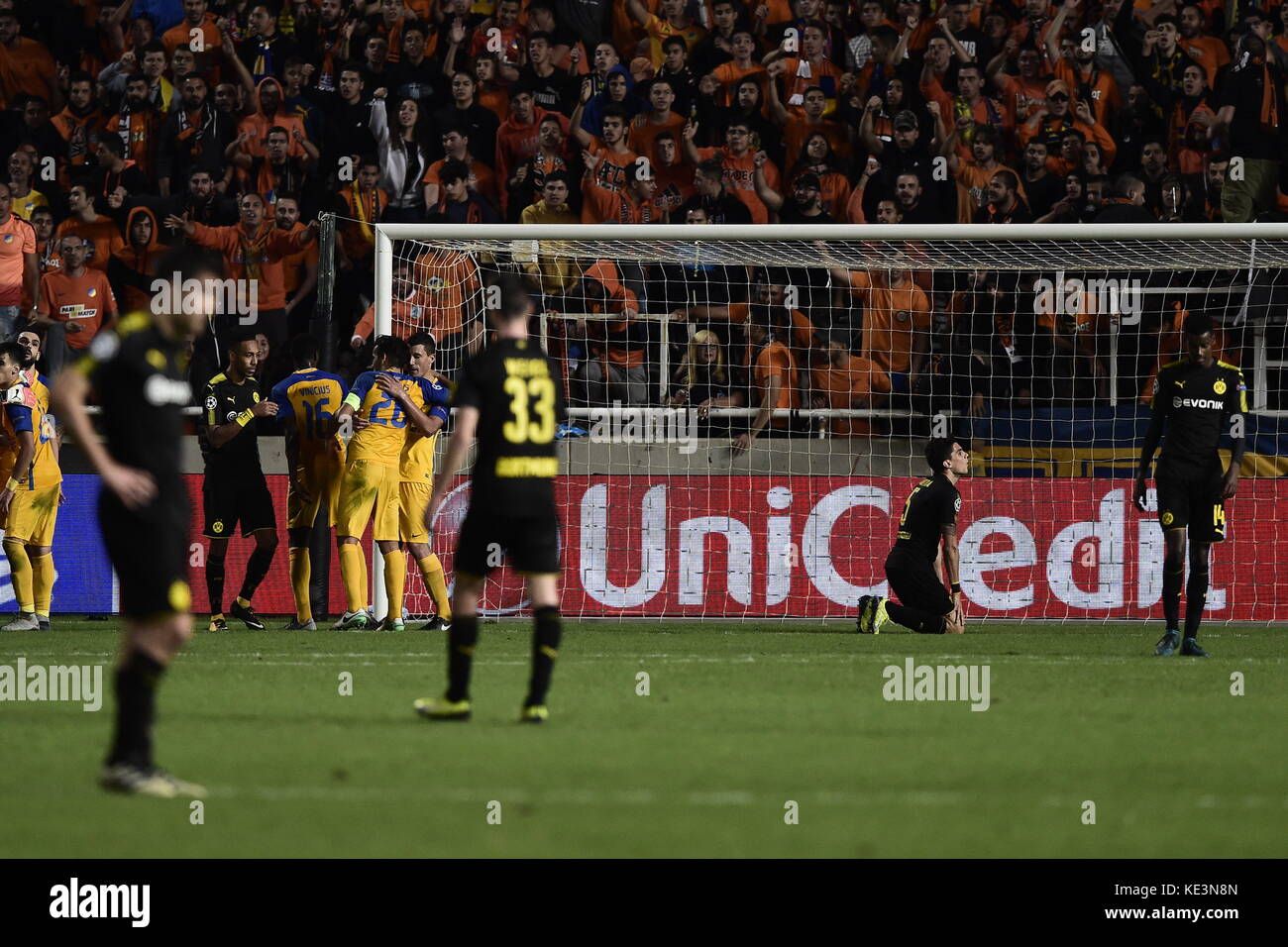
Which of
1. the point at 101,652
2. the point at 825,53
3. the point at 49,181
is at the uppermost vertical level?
the point at 825,53

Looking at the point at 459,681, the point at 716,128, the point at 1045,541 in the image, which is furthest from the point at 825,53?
the point at 459,681

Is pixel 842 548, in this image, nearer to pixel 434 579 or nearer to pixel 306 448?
pixel 434 579

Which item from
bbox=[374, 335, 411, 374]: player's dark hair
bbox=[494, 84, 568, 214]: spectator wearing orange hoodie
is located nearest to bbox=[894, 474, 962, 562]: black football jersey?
bbox=[374, 335, 411, 374]: player's dark hair

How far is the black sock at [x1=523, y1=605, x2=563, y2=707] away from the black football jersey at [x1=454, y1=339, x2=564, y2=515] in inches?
17.8

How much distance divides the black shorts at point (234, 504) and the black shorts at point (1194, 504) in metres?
6.48

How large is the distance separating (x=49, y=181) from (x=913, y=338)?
8.99 meters

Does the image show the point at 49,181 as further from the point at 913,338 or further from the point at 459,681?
the point at 459,681

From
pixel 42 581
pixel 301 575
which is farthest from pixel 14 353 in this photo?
pixel 301 575

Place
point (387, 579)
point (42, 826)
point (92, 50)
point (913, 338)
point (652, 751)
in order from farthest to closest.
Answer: point (92, 50) → point (913, 338) → point (387, 579) → point (652, 751) → point (42, 826)

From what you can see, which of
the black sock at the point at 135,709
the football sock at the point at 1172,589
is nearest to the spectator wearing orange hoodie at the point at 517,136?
the football sock at the point at 1172,589

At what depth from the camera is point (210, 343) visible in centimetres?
1554

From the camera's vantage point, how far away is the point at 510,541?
7.19 metres

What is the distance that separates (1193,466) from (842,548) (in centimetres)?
397

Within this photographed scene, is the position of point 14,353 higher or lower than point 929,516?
higher
